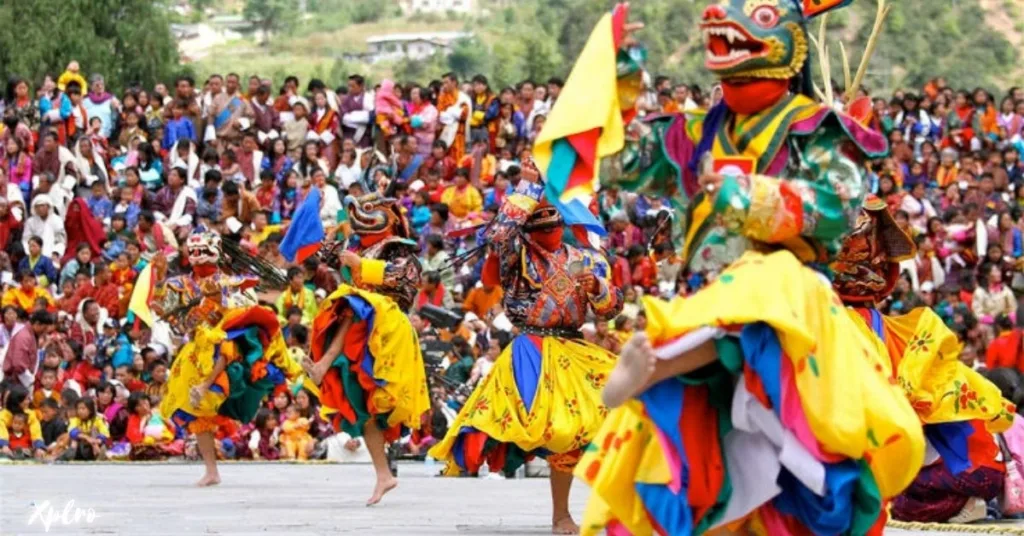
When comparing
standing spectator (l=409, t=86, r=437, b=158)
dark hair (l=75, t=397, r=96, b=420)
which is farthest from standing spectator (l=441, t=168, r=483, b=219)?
dark hair (l=75, t=397, r=96, b=420)

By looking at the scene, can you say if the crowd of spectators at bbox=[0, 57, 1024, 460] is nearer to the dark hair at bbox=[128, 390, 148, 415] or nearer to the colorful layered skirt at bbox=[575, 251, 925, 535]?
the dark hair at bbox=[128, 390, 148, 415]

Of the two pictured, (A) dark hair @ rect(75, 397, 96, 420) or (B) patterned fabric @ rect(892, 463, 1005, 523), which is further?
(A) dark hair @ rect(75, 397, 96, 420)

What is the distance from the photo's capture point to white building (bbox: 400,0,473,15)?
82.7 m

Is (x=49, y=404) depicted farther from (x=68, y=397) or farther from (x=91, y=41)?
(x=91, y=41)

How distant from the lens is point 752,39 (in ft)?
25.0

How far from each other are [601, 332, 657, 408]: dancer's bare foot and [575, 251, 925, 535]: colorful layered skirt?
0.20 feet

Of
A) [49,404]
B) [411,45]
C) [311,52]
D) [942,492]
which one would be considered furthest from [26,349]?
[311,52]

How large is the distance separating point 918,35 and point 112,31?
2417 centimetres

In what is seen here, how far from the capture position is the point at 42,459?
20.6m

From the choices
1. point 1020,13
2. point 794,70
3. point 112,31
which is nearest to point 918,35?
point 1020,13

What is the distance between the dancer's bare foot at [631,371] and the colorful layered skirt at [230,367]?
9.36 meters

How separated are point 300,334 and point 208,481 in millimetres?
5350

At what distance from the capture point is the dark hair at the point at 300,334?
71.1ft

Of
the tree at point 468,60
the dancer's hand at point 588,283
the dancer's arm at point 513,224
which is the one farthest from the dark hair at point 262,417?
the tree at point 468,60
